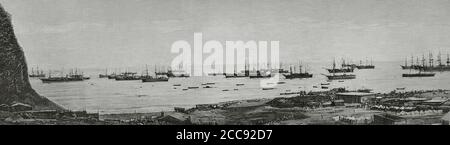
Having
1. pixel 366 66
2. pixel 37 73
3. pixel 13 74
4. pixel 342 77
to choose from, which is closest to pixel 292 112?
pixel 342 77

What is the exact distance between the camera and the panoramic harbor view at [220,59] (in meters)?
6.93

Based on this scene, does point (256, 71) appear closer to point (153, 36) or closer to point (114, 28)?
point (153, 36)

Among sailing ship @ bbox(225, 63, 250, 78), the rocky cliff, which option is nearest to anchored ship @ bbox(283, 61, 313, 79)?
sailing ship @ bbox(225, 63, 250, 78)

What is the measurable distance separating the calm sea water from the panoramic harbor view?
0.01m

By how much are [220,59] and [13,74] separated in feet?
8.17

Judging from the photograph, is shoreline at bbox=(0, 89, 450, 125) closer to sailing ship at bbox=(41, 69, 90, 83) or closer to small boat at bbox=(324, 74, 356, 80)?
small boat at bbox=(324, 74, 356, 80)

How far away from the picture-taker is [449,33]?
6.89 m

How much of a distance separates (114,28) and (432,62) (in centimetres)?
381

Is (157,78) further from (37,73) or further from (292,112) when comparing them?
(292,112)

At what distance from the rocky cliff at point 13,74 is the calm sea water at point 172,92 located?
0.35 ft

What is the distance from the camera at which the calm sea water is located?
22.8 ft

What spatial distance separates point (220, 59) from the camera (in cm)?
698
